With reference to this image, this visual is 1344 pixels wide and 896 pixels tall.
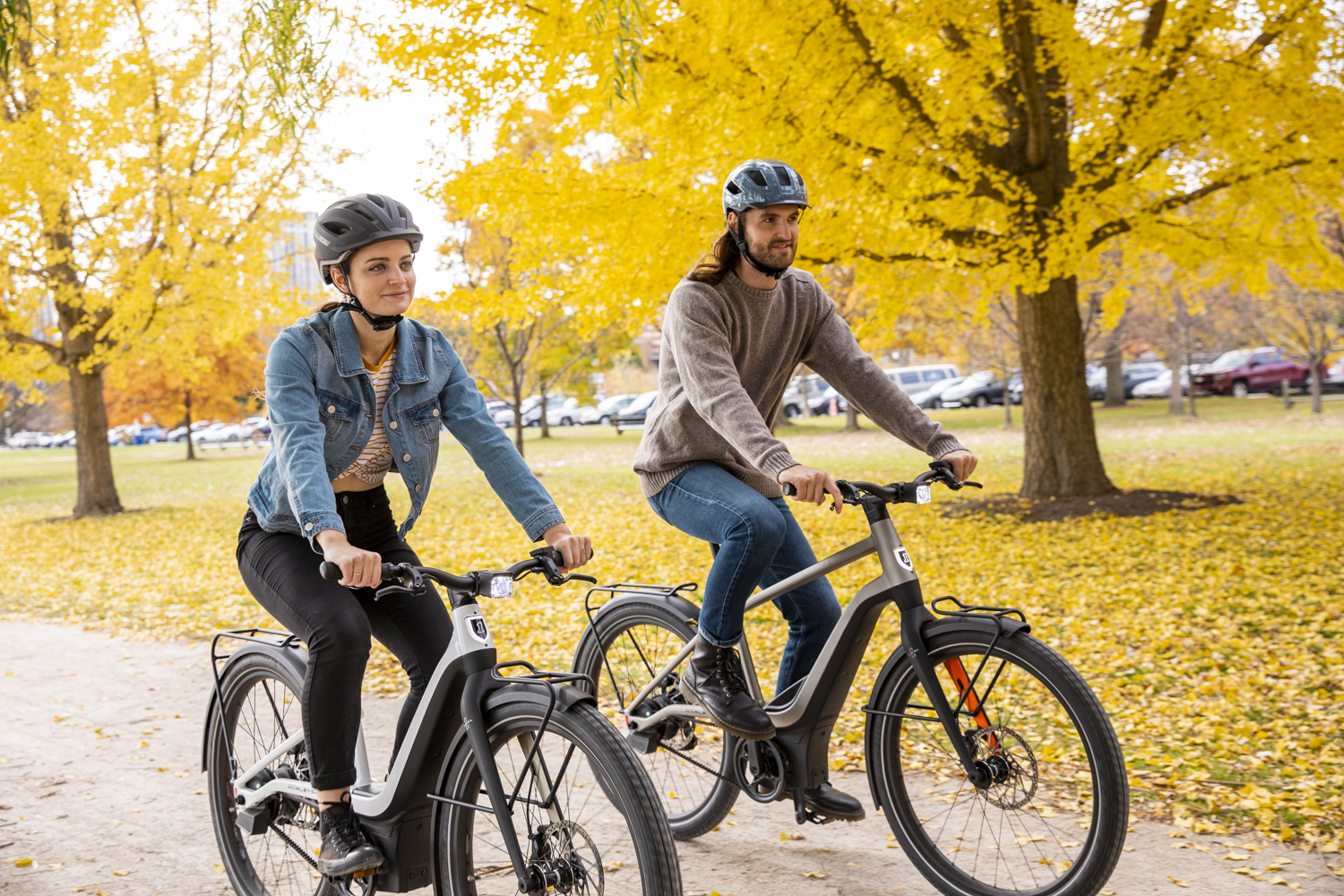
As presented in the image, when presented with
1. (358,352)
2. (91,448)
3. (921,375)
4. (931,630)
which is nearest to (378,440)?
(358,352)

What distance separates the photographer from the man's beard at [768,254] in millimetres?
3520

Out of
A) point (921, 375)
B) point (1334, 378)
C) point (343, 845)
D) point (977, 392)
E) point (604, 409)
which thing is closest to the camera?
point (343, 845)

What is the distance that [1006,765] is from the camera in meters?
3.11

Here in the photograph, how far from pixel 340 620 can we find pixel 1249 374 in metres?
38.4

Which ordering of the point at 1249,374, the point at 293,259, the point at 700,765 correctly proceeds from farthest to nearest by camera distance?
the point at 1249,374, the point at 293,259, the point at 700,765

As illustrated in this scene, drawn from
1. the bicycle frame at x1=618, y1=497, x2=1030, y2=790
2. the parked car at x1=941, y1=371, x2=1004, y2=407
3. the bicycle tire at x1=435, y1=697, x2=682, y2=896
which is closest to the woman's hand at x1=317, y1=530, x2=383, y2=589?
the bicycle tire at x1=435, y1=697, x2=682, y2=896

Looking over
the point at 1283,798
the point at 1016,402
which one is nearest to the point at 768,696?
the point at 1283,798

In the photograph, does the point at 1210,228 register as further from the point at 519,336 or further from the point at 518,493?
the point at 519,336

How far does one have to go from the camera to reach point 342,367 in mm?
2961

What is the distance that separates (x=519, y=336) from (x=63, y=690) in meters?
17.8

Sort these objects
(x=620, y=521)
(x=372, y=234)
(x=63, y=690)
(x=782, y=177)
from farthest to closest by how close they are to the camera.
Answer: (x=620, y=521) < (x=63, y=690) < (x=782, y=177) < (x=372, y=234)

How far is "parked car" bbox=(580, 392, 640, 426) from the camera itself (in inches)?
2014

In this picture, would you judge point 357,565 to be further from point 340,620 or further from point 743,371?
point 743,371

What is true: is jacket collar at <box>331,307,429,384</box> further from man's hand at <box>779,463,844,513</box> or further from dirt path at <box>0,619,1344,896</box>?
dirt path at <box>0,619,1344,896</box>
